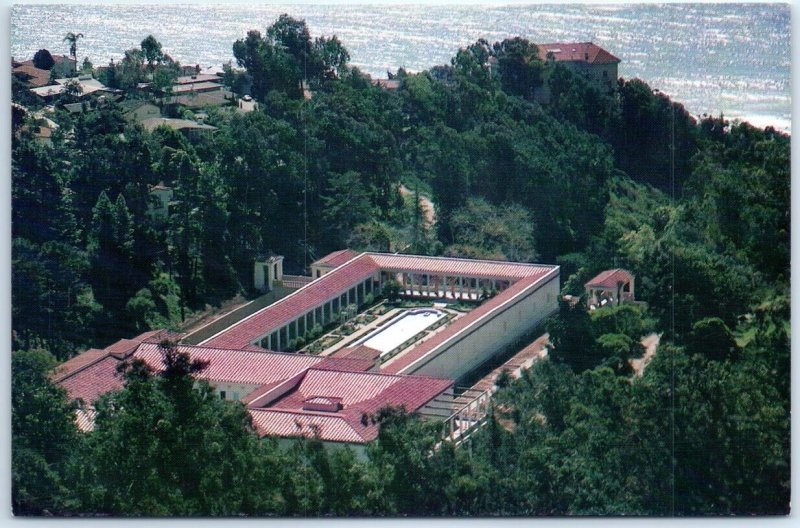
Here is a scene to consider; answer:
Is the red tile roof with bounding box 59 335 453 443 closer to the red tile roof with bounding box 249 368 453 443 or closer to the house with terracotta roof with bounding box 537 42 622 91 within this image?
the red tile roof with bounding box 249 368 453 443

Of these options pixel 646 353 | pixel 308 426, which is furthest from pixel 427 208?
pixel 308 426

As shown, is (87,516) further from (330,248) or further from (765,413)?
(765,413)

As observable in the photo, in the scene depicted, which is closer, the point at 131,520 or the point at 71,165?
the point at 131,520

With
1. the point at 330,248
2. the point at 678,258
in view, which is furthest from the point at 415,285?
the point at 678,258

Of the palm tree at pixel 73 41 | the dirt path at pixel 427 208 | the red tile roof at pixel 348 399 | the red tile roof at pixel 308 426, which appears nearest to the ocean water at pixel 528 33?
the palm tree at pixel 73 41

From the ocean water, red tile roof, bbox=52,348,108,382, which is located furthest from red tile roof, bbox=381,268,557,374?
red tile roof, bbox=52,348,108,382

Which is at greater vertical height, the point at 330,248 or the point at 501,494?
the point at 330,248
